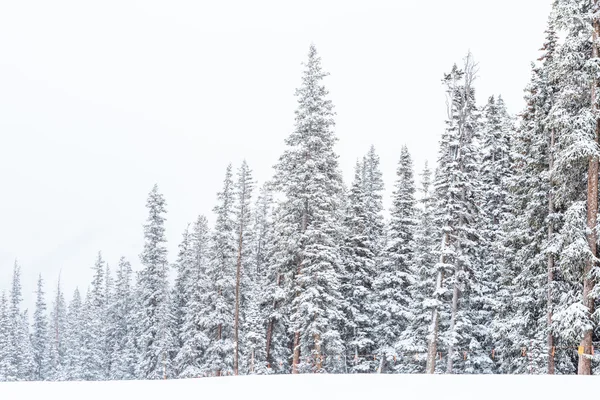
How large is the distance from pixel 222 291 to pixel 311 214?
50.6ft

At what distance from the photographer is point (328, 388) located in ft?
32.1

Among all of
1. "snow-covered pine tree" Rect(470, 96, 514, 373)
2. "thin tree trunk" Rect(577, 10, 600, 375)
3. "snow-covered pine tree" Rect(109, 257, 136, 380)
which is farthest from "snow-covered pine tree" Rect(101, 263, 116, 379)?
"thin tree trunk" Rect(577, 10, 600, 375)

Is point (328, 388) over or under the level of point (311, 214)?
under

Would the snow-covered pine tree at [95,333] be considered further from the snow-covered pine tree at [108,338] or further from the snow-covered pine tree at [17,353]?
the snow-covered pine tree at [17,353]

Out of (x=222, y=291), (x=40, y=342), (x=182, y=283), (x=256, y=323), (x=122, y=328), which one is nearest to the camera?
(x=256, y=323)

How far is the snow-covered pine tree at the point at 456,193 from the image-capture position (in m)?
26.4

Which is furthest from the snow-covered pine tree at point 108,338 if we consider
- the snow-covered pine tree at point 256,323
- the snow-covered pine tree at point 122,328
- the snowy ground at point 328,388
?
the snowy ground at point 328,388

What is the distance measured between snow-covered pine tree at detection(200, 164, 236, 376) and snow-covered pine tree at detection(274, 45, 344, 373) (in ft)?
38.2

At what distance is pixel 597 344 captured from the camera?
1923cm

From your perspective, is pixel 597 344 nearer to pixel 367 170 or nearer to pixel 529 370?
pixel 529 370

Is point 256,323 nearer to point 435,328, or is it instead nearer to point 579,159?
point 435,328

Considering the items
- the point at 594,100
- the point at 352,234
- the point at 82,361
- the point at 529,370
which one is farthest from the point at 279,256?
the point at 82,361

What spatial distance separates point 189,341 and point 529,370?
2796cm

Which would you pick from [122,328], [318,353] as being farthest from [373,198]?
[122,328]
